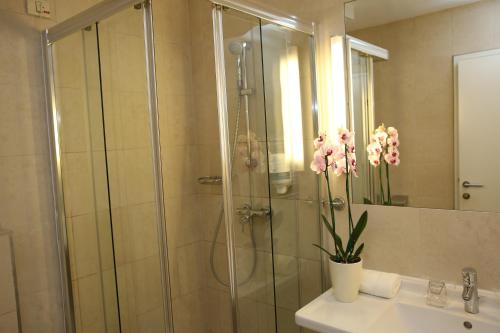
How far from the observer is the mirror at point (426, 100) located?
137cm

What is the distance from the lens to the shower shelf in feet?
7.02

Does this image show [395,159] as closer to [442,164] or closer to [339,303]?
[442,164]

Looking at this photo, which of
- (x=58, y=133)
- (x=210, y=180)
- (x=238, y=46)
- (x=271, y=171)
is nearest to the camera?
(x=238, y=46)

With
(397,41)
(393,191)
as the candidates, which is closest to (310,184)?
(393,191)

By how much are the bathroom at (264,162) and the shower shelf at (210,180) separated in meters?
0.17

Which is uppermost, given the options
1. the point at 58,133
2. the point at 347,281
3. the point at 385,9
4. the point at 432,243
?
the point at 385,9

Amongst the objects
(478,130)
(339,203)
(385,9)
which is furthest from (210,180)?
(478,130)

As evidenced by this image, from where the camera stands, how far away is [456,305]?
4.64ft

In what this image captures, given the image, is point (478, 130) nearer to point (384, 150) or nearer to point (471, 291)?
point (384, 150)

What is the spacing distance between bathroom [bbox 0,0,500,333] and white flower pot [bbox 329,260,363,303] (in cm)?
1

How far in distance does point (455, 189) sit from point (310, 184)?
2.04 ft

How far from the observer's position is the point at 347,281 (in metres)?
1.50

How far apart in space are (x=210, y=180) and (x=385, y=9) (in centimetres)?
124

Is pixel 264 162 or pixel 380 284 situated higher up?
pixel 264 162
